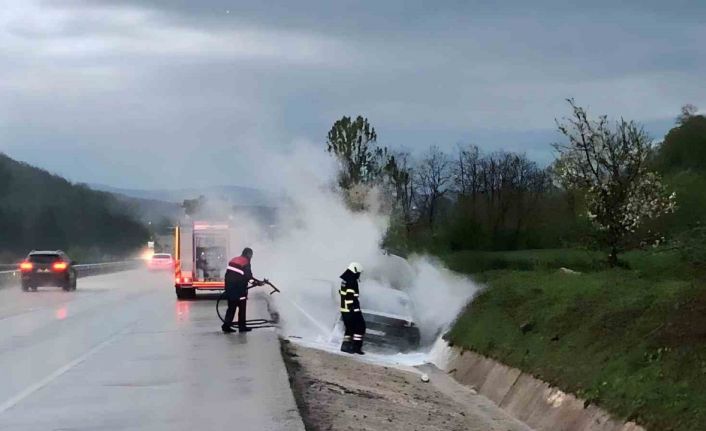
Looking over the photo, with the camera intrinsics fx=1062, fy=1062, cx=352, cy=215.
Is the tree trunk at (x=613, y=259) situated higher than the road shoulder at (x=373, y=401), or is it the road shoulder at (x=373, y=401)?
the tree trunk at (x=613, y=259)

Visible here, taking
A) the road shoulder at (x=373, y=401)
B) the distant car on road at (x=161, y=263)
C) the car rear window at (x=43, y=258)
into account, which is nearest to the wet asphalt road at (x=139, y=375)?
the road shoulder at (x=373, y=401)

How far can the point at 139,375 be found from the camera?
49.8 ft

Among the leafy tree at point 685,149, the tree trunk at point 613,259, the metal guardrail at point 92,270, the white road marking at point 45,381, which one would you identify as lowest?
the white road marking at point 45,381

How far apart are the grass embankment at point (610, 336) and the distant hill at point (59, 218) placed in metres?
65.3

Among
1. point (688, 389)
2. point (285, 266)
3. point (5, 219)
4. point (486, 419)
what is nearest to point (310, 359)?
point (486, 419)

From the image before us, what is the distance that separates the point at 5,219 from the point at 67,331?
220 ft

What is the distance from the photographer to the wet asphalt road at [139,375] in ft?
37.4

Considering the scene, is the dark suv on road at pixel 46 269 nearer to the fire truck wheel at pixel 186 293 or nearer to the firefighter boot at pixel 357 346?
the fire truck wheel at pixel 186 293

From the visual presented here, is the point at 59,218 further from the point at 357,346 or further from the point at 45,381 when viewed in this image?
the point at 45,381

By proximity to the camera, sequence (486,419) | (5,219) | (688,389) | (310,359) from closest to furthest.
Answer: (688,389)
(486,419)
(310,359)
(5,219)

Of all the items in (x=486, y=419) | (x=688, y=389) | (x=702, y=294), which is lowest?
(x=486, y=419)

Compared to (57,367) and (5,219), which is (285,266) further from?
(5,219)

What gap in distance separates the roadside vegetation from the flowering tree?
0.04m

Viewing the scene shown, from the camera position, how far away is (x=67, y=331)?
916 inches
